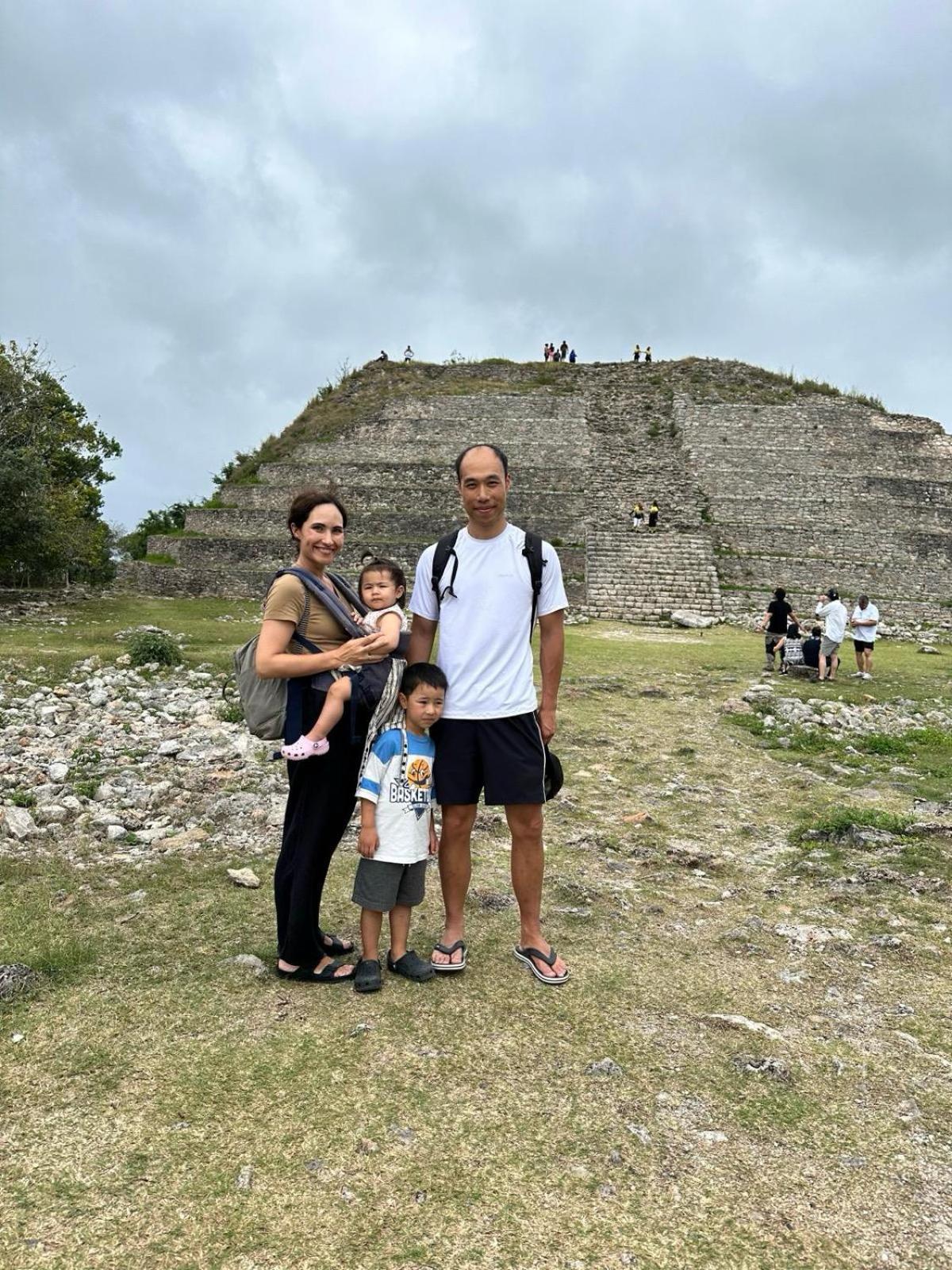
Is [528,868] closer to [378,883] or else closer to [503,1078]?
[378,883]

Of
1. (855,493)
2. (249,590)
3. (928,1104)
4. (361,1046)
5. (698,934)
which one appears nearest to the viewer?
(928,1104)

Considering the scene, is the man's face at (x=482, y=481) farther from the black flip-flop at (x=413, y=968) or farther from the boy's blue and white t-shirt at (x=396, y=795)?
the black flip-flop at (x=413, y=968)

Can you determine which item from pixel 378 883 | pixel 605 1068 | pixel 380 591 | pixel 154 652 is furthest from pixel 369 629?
pixel 154 652

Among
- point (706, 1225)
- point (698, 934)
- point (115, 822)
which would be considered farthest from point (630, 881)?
point (115, 822)

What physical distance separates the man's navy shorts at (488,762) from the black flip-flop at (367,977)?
685 mm

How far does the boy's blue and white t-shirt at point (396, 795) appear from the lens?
9.95 ft

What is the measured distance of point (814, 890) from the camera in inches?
163

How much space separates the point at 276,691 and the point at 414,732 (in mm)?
573

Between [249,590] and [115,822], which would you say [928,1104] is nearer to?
[115,822]

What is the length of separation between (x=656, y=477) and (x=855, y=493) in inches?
266

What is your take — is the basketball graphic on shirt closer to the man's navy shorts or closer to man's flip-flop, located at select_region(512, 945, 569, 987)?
→ the man's navy shorts

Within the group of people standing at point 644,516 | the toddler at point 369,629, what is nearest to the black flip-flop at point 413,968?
the toddler at point 369,629

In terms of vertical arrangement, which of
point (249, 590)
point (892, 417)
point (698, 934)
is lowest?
point (698, 934)

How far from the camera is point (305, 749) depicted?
2893mm
